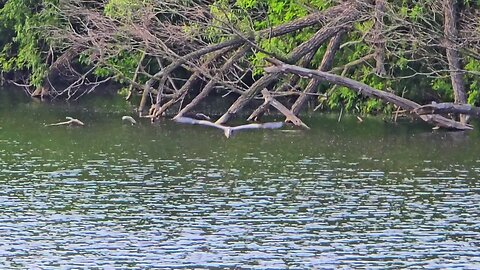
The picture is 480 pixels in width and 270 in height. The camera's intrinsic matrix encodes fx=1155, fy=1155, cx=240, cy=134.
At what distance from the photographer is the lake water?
70.3 ft

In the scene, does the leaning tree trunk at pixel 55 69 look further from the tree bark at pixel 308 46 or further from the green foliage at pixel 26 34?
the tree bark at pixel 308 46

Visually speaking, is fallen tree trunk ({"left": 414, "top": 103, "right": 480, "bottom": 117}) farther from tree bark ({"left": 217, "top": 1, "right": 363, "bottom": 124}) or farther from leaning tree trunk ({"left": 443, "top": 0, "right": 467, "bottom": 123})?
tree bark ({"left": 217, "top": 1, "right": 363, "bottom": 124})

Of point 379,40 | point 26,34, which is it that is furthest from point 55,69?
point 379,40

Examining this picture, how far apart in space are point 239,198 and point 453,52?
15570 mm

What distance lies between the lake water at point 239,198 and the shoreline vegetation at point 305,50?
1921 millimetres

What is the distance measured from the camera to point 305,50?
4116 cm

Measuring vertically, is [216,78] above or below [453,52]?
below

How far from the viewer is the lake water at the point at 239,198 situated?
2144cm

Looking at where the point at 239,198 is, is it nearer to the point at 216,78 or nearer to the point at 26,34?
the point at 216,78

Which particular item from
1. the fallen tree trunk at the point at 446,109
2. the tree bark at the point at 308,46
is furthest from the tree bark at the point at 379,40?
the fallen tree trunk at the point at 446,109

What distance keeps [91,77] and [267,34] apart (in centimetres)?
1782

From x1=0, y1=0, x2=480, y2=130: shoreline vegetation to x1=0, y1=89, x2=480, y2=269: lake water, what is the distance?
1921mm

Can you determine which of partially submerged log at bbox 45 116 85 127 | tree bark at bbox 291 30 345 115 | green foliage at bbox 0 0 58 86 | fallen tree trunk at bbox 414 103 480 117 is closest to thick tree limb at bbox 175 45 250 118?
tree bark at bbox 291 30 345 115

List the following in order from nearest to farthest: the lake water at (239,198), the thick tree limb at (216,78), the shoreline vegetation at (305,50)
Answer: the lake water at (239,198) → the shoreline vegetation at (305,50) → the thick tree limb at (216,78)
